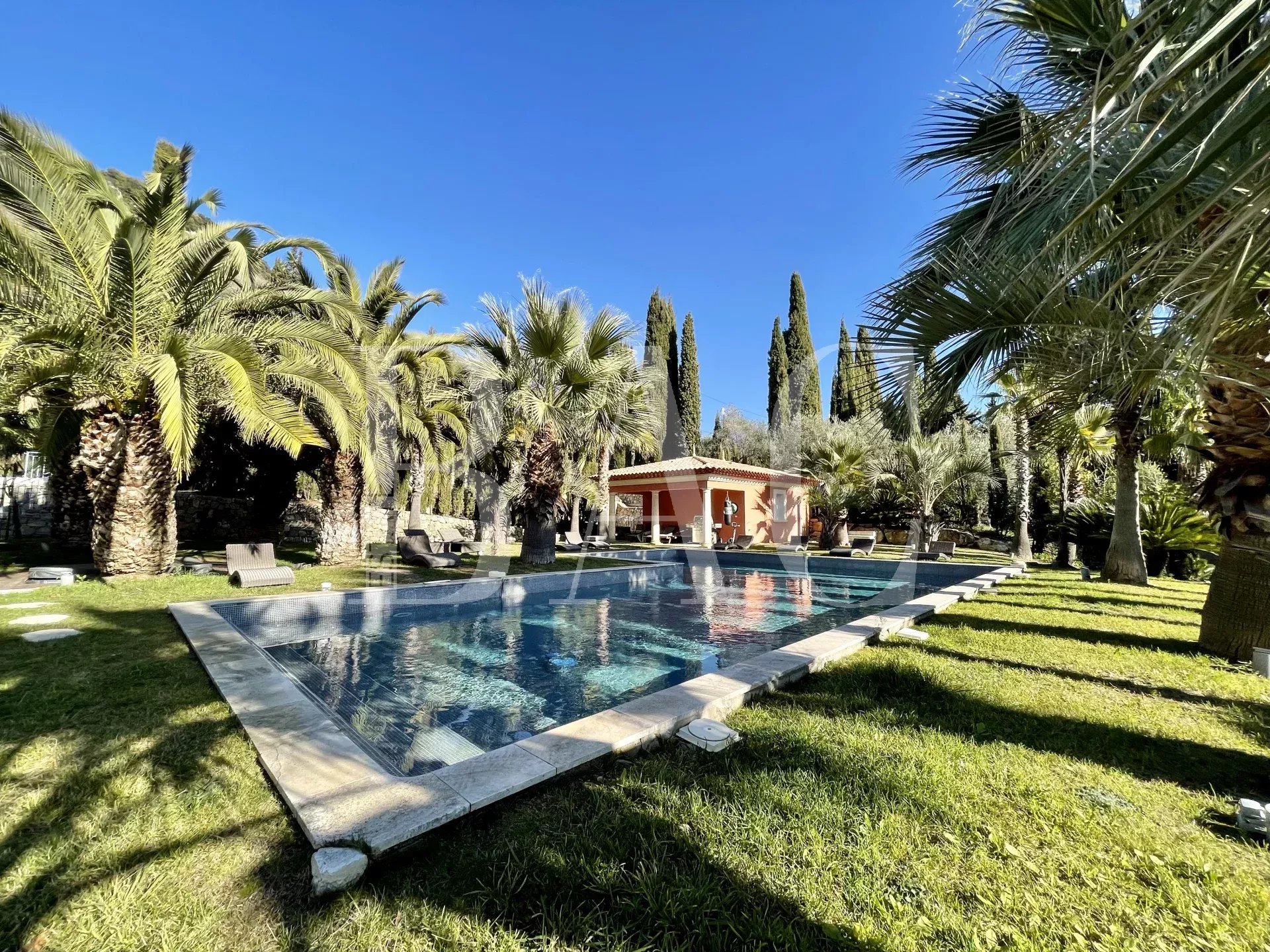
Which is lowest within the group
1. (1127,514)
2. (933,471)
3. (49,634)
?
(49,634)

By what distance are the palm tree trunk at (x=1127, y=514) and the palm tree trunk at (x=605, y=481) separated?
638 inches

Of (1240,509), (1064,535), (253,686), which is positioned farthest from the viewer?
(1064,535)

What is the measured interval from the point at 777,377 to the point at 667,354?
32.3ft

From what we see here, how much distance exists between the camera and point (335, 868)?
7.92 feet

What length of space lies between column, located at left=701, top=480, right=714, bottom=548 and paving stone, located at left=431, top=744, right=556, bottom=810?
2137cm

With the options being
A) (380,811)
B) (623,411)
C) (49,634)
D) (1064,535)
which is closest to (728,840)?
(380,811)

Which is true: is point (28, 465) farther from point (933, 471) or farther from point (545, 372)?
point (933, 471)

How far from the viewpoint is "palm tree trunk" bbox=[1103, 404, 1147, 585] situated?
11.8 metres

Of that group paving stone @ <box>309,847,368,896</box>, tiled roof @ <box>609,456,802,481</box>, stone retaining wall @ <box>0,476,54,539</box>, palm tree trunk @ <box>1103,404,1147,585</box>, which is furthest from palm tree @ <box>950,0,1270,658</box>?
stone retaining wall @ <box>0,476,54,539</box>

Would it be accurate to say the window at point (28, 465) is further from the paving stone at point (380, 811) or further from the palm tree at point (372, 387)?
the paving stone at point (380, 811)

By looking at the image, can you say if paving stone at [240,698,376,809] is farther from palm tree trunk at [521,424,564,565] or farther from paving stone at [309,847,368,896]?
palm tree trunk at [521,424,564,565]

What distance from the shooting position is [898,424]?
21.1ft

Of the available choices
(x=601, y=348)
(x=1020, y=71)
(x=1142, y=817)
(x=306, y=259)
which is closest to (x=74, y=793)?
(x=1142, y=817)

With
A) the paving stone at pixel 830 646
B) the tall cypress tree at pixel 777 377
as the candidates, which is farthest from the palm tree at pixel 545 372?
the tall cypress tree at pixel 777 377
